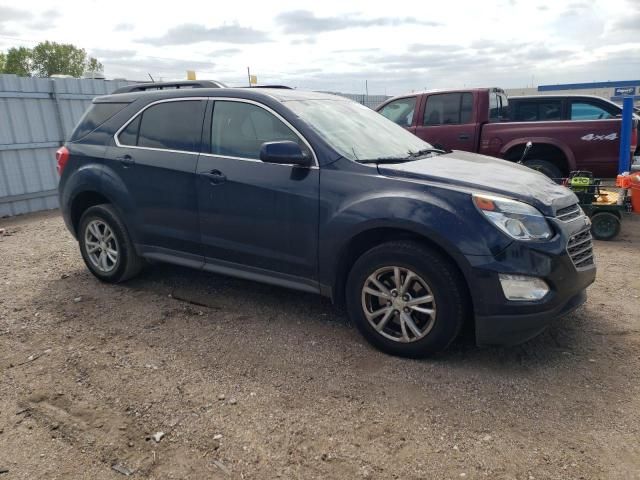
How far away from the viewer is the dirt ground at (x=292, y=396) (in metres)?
2.57

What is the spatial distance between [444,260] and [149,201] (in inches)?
104

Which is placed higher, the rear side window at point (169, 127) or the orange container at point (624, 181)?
the rear side window at point (169, 127)

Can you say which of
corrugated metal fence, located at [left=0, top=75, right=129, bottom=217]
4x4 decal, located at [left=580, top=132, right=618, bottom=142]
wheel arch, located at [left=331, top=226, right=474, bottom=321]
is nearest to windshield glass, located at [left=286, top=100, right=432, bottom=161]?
wheel arch, located at [left=331, top=226, right=474, bottom=321]

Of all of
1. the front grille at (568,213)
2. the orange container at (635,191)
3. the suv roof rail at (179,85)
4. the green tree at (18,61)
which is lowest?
the orange container at (635,191)

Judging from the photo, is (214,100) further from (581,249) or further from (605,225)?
(605,225)

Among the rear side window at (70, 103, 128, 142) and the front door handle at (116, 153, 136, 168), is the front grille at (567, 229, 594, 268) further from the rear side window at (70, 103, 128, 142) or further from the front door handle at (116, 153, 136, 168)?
the rear side window at (70, 103, 128, 142)

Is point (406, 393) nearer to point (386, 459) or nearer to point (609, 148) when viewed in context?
point (386, 459)

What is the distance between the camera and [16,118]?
9.46 meters

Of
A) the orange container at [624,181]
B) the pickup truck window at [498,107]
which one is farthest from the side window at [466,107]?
the orange container at [624,181]

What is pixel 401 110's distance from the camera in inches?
355

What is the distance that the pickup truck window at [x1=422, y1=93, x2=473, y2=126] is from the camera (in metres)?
8.46

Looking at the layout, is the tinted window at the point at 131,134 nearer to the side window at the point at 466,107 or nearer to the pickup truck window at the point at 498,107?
the side window at the point at 466,107

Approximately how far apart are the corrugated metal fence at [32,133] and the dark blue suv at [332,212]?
5.37 meters

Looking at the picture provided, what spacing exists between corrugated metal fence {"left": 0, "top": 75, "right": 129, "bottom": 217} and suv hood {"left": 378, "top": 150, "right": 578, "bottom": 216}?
8.43 metres
